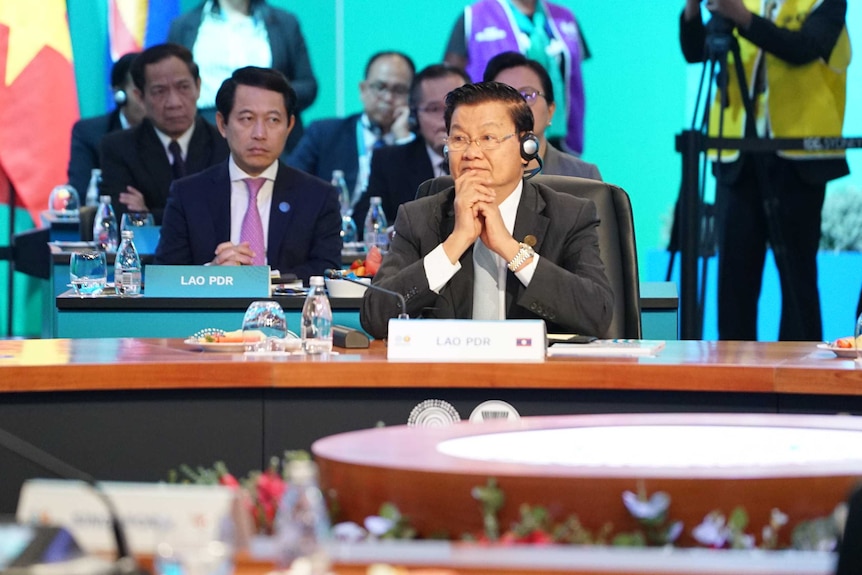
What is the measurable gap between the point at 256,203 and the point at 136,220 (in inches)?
30.8

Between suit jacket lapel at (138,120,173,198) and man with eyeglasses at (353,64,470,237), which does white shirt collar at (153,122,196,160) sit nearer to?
suit jacket lapel at (138,120,173,198)

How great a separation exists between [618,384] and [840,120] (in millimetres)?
4155

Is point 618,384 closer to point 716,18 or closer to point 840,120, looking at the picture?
point 716,18

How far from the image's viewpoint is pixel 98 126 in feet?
24.2

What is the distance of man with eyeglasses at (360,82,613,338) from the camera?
9.85 feet

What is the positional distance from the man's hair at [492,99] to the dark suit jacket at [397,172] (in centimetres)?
316

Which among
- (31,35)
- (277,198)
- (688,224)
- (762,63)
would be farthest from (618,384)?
(31,35)

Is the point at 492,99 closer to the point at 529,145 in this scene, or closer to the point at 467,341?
the point at 529,145

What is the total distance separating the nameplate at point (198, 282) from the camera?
396 cm

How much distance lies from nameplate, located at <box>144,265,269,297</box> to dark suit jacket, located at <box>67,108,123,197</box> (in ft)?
11.6

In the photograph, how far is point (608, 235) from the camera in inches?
127

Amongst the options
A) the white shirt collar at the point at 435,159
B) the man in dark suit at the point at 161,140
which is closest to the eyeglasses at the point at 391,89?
the white shirt collar at the point at 435,159

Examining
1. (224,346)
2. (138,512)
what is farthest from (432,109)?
(138,512)

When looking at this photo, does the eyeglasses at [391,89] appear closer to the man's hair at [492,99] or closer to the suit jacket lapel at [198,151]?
the suit jacket lapel at [198,151]
